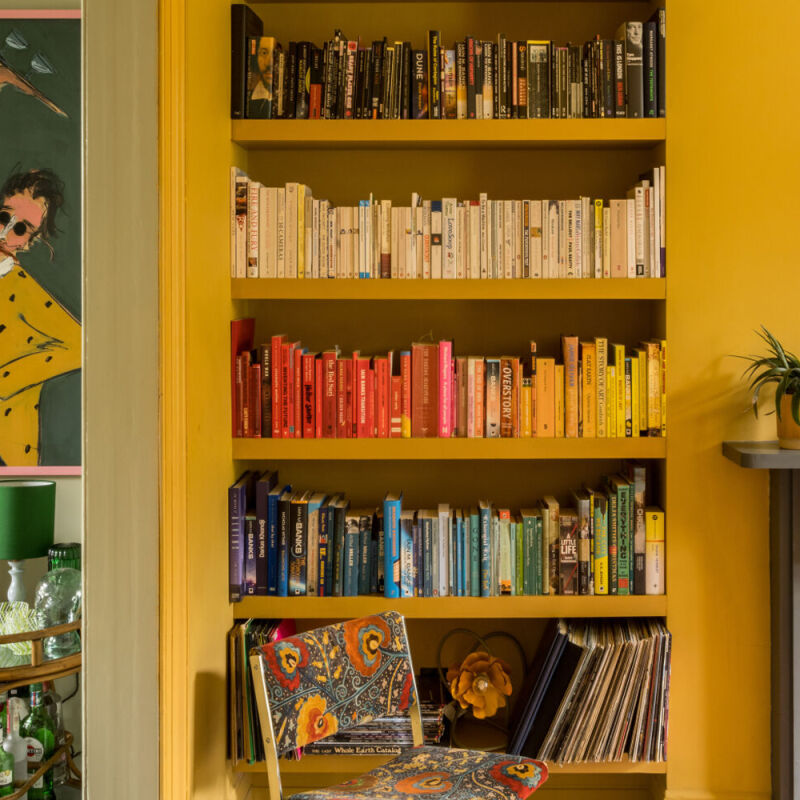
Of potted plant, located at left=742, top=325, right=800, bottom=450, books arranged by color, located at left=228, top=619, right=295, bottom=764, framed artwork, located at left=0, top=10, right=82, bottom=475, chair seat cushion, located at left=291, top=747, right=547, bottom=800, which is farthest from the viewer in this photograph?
framed artwork, located at left=0, top=10, right=82, bottom=475

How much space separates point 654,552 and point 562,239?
856 millimetres

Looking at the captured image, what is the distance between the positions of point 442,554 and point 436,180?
1.05m

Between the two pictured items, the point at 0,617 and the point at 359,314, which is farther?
the point at 359,314

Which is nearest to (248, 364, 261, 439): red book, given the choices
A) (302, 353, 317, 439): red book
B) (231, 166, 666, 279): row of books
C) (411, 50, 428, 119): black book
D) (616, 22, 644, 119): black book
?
(302, 353, 317, 439): red book

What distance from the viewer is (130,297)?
5.96ft

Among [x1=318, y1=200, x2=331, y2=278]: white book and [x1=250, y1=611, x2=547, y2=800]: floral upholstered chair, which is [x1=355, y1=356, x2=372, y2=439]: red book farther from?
[x1=250, y1=611, x2=547, y2=800]: floral upholstered chair

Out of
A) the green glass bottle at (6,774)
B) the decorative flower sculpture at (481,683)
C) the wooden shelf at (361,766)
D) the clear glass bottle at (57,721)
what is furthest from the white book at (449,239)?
the green glass bottle at (6,774)

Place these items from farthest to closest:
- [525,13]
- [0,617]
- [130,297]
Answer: [525,13] → [0,617] → [130,297]

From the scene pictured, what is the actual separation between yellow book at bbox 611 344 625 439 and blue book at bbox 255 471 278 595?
3.07 feet

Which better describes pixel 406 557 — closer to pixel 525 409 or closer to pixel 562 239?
pixel 525 409

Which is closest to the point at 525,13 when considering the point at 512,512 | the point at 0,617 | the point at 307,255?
the point at 307,255

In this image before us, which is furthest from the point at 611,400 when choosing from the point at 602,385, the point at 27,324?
the point at 27,324

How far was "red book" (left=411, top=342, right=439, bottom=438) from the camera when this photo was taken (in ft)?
7.89

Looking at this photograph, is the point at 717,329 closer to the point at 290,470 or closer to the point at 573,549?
the point at 573,549
